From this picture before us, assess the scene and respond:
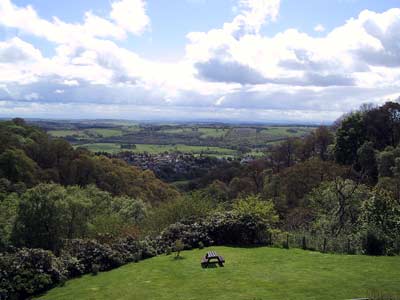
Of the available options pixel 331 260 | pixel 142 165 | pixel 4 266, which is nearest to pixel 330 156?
pixel 331 260

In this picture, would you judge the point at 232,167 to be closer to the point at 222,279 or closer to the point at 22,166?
the point at 22,166

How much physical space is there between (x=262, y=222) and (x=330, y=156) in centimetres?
3660

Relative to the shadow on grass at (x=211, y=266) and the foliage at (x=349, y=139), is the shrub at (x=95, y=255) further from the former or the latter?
the foliage at (x=349, y=139)

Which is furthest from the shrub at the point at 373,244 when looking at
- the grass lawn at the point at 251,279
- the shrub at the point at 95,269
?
the shrub at the point at 95,269

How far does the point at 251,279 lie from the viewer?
55.4ft

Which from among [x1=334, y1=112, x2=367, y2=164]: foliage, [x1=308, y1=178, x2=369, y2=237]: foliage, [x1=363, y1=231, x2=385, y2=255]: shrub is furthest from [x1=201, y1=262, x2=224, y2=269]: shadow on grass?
[x1=334, y1=112, x2=367, y2=164]: foliage

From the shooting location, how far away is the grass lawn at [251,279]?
14992 millimetres

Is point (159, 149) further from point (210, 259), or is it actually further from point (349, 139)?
point (210, 259)

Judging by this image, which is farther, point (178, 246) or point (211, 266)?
point (178, 246)

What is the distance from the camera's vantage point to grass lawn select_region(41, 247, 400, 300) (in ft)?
49.2

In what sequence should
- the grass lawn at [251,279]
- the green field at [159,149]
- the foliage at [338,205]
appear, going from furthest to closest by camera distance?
the green field at [159,149] < the foliage at [338,205] < the grass lawn at [251,279]

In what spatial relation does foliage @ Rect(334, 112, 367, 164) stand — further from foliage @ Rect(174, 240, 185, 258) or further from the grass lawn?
foliage @ Rect(174, 240, 185, 258)

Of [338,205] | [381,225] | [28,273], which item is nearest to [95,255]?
[28,273]

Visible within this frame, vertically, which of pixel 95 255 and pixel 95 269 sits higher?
pixel 95 255
